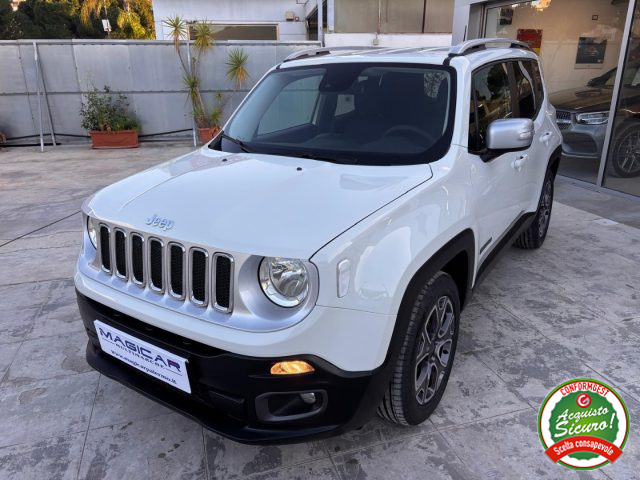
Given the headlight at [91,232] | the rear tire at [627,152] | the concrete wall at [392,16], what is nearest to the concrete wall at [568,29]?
the rear tire at [627,152]

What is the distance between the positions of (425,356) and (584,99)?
6.31 m

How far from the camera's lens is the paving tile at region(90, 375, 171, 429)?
2.43 meters

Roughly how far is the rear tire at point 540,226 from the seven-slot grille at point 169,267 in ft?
10.7

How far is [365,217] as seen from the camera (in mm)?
1817

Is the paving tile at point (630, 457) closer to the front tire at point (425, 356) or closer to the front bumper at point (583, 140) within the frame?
the front tire at point (425, 356)

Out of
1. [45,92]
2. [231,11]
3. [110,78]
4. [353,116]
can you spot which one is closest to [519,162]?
[353,116]

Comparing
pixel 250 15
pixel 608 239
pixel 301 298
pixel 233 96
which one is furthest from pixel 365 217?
pixel 250 15

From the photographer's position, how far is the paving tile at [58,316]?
3.27 m

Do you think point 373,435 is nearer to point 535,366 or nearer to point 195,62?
point 535,366

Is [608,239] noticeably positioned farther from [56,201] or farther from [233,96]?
[233,96]

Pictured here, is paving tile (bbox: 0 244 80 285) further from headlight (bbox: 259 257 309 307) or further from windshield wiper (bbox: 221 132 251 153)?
headlight (bbox: 259 257 309 307)

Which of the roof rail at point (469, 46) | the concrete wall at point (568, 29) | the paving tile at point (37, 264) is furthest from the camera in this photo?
the concrete wall at point (568, 29)

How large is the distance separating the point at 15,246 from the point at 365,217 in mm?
4465

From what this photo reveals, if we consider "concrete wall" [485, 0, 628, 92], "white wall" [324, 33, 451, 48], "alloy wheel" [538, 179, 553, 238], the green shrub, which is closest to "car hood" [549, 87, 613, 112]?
"concrete wall" [485, 0, 628, 92]
